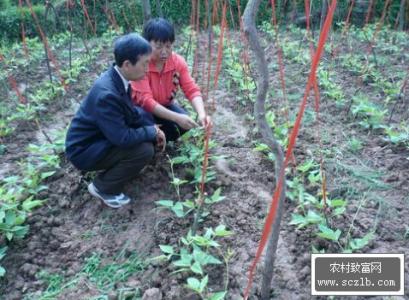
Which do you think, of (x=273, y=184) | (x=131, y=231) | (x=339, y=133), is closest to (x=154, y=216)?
(x=131, y=231)

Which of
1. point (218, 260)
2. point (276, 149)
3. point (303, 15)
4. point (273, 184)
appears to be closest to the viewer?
point (276, 149)

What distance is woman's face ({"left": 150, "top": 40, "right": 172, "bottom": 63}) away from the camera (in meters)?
2.50

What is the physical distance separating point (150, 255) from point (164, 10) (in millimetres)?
8510

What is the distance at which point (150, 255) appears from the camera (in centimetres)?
211

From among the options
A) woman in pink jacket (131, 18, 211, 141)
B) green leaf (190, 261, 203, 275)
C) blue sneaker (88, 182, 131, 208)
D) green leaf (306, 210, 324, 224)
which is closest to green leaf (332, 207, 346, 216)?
green leaf (306, 210, 324, 224)

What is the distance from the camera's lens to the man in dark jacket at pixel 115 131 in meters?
2.22

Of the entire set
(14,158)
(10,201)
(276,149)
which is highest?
(276,149)

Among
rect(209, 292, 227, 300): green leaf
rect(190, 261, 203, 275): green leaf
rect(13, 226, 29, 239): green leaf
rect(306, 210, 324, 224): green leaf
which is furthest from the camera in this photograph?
rect(13, 226, 29, 239): green leaf

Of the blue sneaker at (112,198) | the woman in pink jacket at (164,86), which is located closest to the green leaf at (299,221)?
the woman in pink jacket at (164,86)

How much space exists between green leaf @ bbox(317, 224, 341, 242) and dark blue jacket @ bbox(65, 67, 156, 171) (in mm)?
1078

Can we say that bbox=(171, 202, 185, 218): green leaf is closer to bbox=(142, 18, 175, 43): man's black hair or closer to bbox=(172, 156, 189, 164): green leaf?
bbox=(172, 156, 189, 164): green leaf

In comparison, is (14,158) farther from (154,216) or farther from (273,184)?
(273,184)

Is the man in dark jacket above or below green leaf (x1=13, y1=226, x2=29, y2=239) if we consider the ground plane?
above

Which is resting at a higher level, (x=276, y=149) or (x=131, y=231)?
(x=276, y=149)
